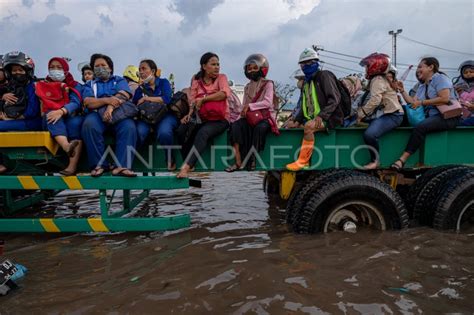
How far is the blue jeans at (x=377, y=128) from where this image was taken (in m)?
4.52

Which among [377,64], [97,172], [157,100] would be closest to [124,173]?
[97,172]

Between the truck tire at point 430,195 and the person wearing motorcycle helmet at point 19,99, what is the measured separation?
5102mm

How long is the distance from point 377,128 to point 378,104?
0.40m

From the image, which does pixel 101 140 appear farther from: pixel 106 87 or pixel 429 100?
pixel 429 100

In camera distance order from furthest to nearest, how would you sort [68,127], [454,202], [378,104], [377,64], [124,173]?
1. [377,64]
2. [378,104]
3. [68,127]
4. [454,202]
5. [124,173]

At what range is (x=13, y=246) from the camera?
15.2 feet

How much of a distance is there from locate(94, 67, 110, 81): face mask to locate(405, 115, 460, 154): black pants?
400 centimetres

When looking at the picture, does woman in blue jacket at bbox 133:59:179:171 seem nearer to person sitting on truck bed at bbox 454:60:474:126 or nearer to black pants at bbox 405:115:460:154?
black pants at bbox 405:115:460:154

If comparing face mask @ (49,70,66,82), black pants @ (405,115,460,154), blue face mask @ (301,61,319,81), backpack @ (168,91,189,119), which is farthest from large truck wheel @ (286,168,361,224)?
face mask @ (49,70,66,82)

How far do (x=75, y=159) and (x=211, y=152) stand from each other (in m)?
1.65

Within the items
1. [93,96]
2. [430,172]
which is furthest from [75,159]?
[430,172]

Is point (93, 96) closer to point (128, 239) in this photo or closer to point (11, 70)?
point (11, 70)

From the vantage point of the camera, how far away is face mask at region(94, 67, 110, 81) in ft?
15.8

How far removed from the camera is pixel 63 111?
4.48 m
